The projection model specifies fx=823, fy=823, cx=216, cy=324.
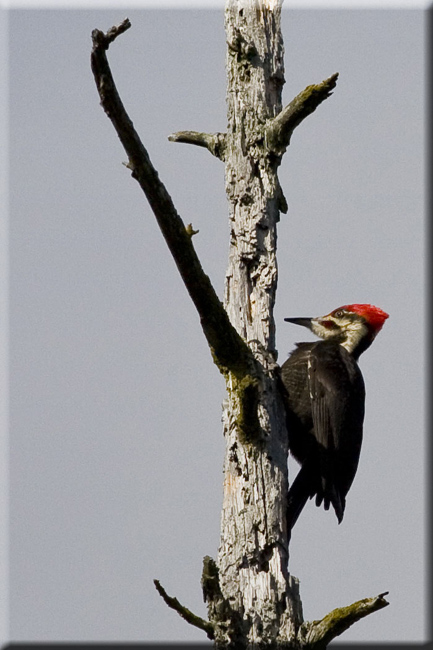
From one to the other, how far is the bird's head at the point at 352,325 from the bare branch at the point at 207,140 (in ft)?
4.81

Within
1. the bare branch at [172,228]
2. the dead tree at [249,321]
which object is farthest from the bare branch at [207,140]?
the bare branch at [172,228]

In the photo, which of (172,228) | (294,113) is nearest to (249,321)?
(172,228)

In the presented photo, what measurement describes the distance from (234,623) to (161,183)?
5.19 feet

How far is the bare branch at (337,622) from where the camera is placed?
2.83 metres

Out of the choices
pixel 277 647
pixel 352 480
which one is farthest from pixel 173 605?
pixel 352 480

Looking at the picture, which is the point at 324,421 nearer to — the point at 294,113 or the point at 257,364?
the point at 257,364

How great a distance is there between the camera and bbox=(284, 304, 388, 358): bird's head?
16.4 feet

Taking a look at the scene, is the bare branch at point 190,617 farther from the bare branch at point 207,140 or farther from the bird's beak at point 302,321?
the bird's beak at point 302,321

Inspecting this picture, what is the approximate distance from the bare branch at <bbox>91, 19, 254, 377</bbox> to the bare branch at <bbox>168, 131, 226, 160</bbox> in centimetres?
101

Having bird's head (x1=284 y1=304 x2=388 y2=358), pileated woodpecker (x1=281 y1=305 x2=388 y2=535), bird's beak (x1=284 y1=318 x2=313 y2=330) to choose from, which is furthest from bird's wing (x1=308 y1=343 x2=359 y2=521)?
bird's beak (x1=284 y1=318 x2=313 y2=330)

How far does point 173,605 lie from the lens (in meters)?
2.89

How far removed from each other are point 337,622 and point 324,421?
1.44 meters

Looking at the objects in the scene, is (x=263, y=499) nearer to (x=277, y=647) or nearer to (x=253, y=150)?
(x=277, y=647)

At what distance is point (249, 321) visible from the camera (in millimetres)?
3652
